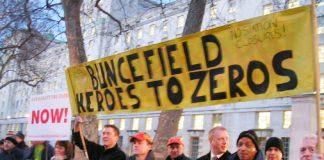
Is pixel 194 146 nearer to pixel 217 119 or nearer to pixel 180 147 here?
pixel 217 119

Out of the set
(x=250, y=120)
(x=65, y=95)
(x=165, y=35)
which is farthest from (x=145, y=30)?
(x=65, y=95)

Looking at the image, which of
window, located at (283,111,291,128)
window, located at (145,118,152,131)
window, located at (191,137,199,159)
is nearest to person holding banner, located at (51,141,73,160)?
window, located at (283,111,291,128)

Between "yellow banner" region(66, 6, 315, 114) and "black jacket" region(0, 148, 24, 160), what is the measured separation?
225 centimetres

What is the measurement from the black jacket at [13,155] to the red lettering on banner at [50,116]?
3.55 feet

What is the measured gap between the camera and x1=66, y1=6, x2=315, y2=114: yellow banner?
3949 millimetres

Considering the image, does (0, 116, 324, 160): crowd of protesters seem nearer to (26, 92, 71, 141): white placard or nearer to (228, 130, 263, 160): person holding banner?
(228, 130, 263, 160): person holding banner

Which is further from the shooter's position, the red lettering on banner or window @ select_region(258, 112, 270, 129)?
window @ select_region(258, 112, 270, 129)

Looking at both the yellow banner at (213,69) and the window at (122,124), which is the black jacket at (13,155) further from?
the window at (122,124)

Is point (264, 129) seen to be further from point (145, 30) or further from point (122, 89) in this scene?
point (122, 89)

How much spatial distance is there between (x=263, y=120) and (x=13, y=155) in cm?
2840

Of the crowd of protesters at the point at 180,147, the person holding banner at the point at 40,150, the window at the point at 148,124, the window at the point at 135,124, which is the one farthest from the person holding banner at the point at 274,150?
the window at the point at 135,124

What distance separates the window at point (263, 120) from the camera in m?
34.2

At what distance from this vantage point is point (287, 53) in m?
4.00

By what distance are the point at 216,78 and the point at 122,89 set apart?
5.33ft
